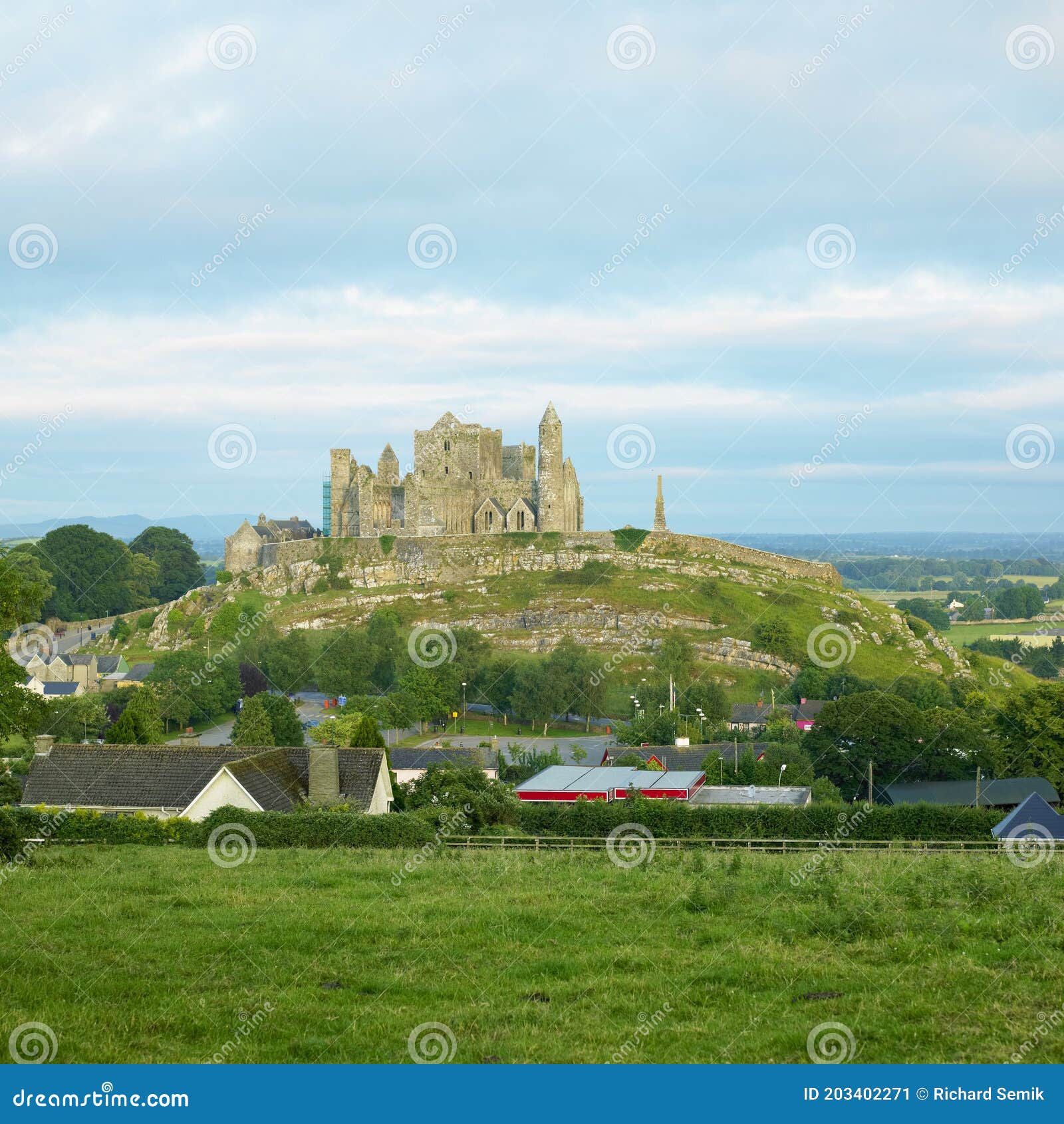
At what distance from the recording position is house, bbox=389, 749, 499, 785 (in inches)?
1747

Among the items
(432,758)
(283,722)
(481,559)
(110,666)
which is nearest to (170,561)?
(110,666)

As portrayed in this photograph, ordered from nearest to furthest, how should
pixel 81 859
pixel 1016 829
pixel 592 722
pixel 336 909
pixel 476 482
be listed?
pixel 336 909 → pixel 81 859 → pixel 1016 829 → pixel 592 722 → pixel 476 482

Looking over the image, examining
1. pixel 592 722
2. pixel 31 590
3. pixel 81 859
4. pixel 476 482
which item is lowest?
pixel 592 722

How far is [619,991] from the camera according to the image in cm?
1110

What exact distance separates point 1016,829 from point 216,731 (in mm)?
45383

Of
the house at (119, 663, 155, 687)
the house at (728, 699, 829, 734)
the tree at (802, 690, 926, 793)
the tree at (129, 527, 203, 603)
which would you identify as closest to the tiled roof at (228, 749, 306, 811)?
the tree at (802, 690, 926, 793)

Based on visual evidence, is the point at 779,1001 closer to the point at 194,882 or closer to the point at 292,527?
the point at 194,882

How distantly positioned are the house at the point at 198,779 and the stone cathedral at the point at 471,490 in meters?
64.1

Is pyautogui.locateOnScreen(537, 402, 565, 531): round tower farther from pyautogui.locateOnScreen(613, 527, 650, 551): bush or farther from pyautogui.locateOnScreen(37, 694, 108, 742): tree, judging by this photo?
pyautogui.locateOnScreen(37, 694, 108, 742): tree

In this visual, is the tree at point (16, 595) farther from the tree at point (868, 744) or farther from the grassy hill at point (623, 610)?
the grassy hill at point (623, 610)

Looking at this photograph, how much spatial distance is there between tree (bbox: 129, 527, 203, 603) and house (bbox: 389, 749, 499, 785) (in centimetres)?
7296

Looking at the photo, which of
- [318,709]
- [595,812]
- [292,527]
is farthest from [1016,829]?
[292,527]

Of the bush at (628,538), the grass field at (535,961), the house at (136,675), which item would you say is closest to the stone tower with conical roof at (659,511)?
the bush at (628,538)

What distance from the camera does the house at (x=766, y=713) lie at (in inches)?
2408
